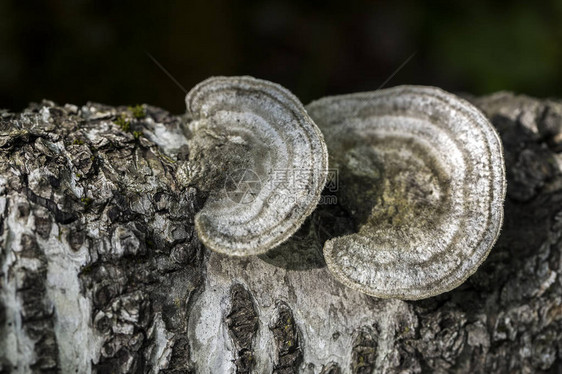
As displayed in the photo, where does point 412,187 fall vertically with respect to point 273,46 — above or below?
below

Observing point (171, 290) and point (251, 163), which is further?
point (251, 163)

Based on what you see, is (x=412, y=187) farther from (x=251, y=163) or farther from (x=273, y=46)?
(x=273, y=46)

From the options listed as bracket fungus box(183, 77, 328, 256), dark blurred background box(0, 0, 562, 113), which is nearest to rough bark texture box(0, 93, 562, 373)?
bracket fungus box(183, 77, 328, 256)

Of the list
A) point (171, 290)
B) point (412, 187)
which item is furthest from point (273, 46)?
point (171, 290)

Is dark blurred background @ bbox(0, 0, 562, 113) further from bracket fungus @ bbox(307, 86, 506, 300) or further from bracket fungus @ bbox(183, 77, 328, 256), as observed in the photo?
bracket fungus @ bbox(307, 86, 506, 300)

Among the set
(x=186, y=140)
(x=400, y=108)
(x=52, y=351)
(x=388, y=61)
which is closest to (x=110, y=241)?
(x=52, y=351)

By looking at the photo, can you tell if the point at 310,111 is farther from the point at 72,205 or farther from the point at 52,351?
the point at 52,351

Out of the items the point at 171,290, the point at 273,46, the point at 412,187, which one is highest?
the point at 273,46
